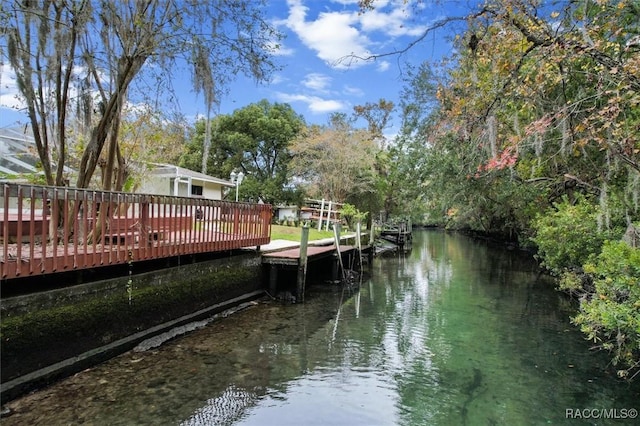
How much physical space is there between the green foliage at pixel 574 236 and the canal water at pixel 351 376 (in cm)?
157

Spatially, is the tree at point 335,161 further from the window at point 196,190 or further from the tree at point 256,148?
the window at point 196,190

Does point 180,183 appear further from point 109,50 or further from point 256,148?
point 109,50

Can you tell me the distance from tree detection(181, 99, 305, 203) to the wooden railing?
18400mm

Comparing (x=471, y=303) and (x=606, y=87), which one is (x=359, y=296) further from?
(x=606, y=87)

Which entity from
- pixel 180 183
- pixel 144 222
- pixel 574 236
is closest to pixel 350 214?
pixel 180 183

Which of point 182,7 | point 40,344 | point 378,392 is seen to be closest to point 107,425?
point 40,344

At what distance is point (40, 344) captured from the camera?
4992mm

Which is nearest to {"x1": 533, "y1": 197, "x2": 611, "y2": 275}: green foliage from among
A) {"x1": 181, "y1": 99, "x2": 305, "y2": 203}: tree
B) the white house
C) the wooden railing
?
the wooden railing

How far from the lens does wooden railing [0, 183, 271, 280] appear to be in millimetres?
4805

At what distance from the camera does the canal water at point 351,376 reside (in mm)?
4755

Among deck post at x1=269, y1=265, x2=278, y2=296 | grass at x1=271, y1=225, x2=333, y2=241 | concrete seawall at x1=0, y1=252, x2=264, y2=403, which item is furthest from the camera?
grass at x1=271, y1=225, x2=333, y2=241

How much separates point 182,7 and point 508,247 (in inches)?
1153

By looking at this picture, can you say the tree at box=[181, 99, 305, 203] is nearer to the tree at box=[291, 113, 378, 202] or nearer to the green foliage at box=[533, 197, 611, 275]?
the tree at box=[291, 113, 378, 202]

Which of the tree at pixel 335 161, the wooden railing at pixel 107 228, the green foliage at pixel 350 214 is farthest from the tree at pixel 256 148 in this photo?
the wooden railing at pixel 107 228
